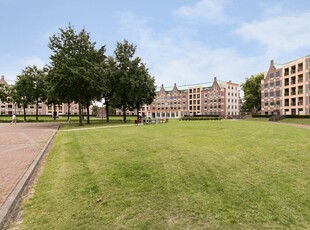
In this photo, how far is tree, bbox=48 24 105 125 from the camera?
28.0 m

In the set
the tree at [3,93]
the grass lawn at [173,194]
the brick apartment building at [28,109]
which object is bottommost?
the grass lawn at [173,194]

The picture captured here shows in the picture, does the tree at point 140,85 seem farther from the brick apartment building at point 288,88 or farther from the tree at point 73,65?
the brick apartment building at point 288,88

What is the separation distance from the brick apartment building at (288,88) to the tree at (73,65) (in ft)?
160

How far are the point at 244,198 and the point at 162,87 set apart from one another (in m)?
102

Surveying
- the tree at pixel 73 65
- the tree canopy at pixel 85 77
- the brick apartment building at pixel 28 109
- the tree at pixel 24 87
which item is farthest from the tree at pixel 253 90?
the brick apartment building at pixel 28 109

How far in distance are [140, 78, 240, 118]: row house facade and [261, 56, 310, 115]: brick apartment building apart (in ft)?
52.5

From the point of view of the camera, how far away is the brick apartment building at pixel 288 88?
4909cm

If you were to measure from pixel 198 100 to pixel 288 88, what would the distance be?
4084 cm

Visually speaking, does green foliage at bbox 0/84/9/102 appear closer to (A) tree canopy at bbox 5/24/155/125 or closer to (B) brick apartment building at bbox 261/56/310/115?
(A) tree canopy at bbox 5/24/155/125

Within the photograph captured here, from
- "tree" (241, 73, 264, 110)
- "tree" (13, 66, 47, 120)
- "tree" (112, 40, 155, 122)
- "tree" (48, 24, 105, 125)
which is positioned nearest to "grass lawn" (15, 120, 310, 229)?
"tree" (48, 24, 105, 125)

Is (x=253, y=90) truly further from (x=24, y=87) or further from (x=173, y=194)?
(x=173, y=194)

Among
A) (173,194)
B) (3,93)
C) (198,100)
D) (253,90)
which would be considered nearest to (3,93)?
(3,93)

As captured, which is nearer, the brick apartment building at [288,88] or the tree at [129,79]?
the tree at [129,79]

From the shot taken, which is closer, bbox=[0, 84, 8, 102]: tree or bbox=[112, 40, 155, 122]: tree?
bbox=[112, 40, 155, 122]: tree
